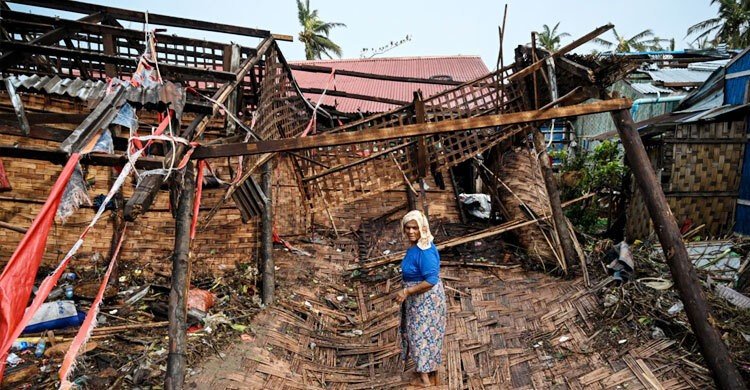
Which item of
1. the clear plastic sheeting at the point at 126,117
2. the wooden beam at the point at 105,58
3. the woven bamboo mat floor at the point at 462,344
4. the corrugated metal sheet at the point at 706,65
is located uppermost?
the corrugated metal sheet at the point at 706,65

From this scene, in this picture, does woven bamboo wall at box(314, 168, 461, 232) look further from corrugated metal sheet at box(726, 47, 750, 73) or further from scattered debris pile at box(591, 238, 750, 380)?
corrugated metal sheet at box(726, 47, 750, 73)

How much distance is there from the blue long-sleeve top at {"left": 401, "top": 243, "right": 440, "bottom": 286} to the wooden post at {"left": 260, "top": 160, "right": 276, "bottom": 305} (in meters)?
2.30

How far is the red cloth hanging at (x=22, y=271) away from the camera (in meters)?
2.03

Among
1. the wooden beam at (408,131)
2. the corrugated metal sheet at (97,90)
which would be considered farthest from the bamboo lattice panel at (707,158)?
the corrugated metal sheet at (97,90)

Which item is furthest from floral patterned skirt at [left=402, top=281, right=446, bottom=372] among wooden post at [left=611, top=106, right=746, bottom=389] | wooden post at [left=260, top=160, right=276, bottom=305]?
wooden post at [left=260, top=160, right=276, bottom=305]

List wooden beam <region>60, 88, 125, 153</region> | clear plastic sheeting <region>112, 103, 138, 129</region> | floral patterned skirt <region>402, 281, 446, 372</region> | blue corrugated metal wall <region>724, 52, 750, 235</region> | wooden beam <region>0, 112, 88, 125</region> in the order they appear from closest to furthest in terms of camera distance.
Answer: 1. wooden beam <region>60, 88, 125, 153</region>
2. clear plastic sheeting <region>112, 103, 138, 129</region>
3. wooden beam <region>0, 112, 88, 125</region>
4. floral patterned skirt <region>402, 281, 446, 372</region>
5. blue corrugated metal wall <region>724, 52, 750, 235</region>

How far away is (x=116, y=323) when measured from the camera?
441cm

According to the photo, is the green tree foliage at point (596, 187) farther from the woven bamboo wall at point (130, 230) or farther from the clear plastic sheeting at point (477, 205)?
the woven bamboo wall at point (130, 230)

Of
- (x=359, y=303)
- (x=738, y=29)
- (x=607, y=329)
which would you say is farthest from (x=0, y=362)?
(x=738, y=29)

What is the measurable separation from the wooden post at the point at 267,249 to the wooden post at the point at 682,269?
419 cm

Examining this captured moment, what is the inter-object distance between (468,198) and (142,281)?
6342 millimetres

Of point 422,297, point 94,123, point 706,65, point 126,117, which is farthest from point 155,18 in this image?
point 706,65

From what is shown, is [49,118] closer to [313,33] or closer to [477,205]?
[477,205]

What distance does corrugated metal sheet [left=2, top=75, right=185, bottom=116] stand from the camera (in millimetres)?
2803
